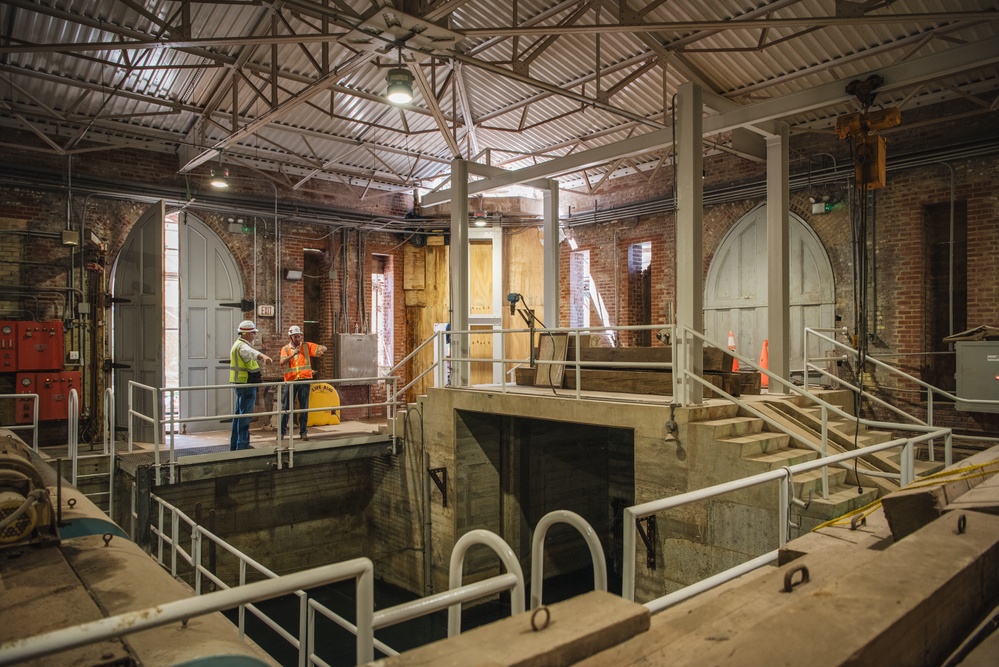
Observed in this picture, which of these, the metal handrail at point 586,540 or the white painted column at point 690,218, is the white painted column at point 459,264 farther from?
the metal handrail at point 586,540

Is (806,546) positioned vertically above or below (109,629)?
below

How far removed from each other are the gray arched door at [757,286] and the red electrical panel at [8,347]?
1235cm

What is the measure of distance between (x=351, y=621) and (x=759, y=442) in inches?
270

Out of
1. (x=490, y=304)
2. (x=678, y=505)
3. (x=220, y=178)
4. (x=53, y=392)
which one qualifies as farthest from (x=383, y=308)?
(x=678, y=505)

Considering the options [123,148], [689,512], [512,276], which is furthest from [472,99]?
[689,512]

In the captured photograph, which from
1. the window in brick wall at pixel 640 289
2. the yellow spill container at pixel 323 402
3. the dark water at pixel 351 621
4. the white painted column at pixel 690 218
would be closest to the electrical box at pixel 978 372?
the white painted column at pixel 690 218

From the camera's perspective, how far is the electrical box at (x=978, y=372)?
349 inches

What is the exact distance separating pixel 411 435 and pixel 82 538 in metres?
6.06

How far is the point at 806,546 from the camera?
367cm

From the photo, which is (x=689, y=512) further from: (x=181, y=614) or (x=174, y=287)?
(x=174, y=287)

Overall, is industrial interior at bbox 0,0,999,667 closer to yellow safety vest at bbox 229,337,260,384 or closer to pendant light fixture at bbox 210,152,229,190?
pendant light fixture at bbox 210,152,229,190

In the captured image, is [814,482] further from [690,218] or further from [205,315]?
[205,315]

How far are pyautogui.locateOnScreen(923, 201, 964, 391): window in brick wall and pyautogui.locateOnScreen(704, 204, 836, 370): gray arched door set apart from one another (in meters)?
1.48

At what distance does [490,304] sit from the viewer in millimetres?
16094
